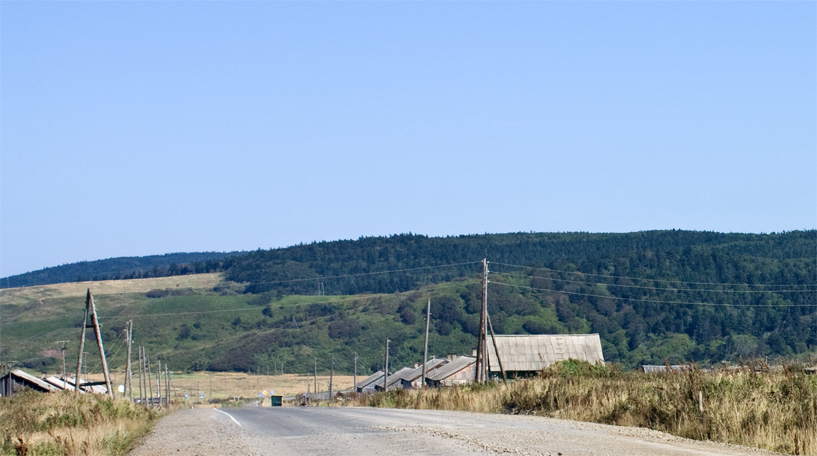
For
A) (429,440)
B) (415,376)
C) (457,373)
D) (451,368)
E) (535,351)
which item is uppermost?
(429,440)

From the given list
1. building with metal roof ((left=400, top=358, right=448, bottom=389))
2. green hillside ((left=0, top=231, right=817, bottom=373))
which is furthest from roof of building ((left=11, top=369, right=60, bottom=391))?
green hillside ((left=0, top=231, right=817, bottom=373))

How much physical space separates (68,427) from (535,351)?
1716 inches

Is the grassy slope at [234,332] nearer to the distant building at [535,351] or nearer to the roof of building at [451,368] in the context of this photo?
the roof of building at [451,368]

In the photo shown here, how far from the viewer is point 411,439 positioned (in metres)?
17.3

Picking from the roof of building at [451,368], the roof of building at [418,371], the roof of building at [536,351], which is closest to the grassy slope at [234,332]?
the roof of building at [418,371]

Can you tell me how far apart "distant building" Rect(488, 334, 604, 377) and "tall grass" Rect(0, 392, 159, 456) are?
30.7m

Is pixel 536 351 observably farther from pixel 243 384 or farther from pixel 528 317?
pixel 528 317

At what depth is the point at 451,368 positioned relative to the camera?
80.6 metres

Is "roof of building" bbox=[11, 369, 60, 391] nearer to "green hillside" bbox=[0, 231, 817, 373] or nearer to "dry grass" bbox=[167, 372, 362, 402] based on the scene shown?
"dry grass" bbox=[167, 372, 362, 402]

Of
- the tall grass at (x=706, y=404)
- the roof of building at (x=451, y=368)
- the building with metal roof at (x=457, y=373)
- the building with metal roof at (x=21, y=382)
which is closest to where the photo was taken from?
the tall grass at (x=706, y=404)

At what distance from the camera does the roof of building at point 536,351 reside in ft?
208

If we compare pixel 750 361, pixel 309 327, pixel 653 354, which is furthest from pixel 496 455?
pixel 309 327

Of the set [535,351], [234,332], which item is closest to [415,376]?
[535,351]

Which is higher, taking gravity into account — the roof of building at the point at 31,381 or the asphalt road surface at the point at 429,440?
the asphalt road surface at the point at 429,440
